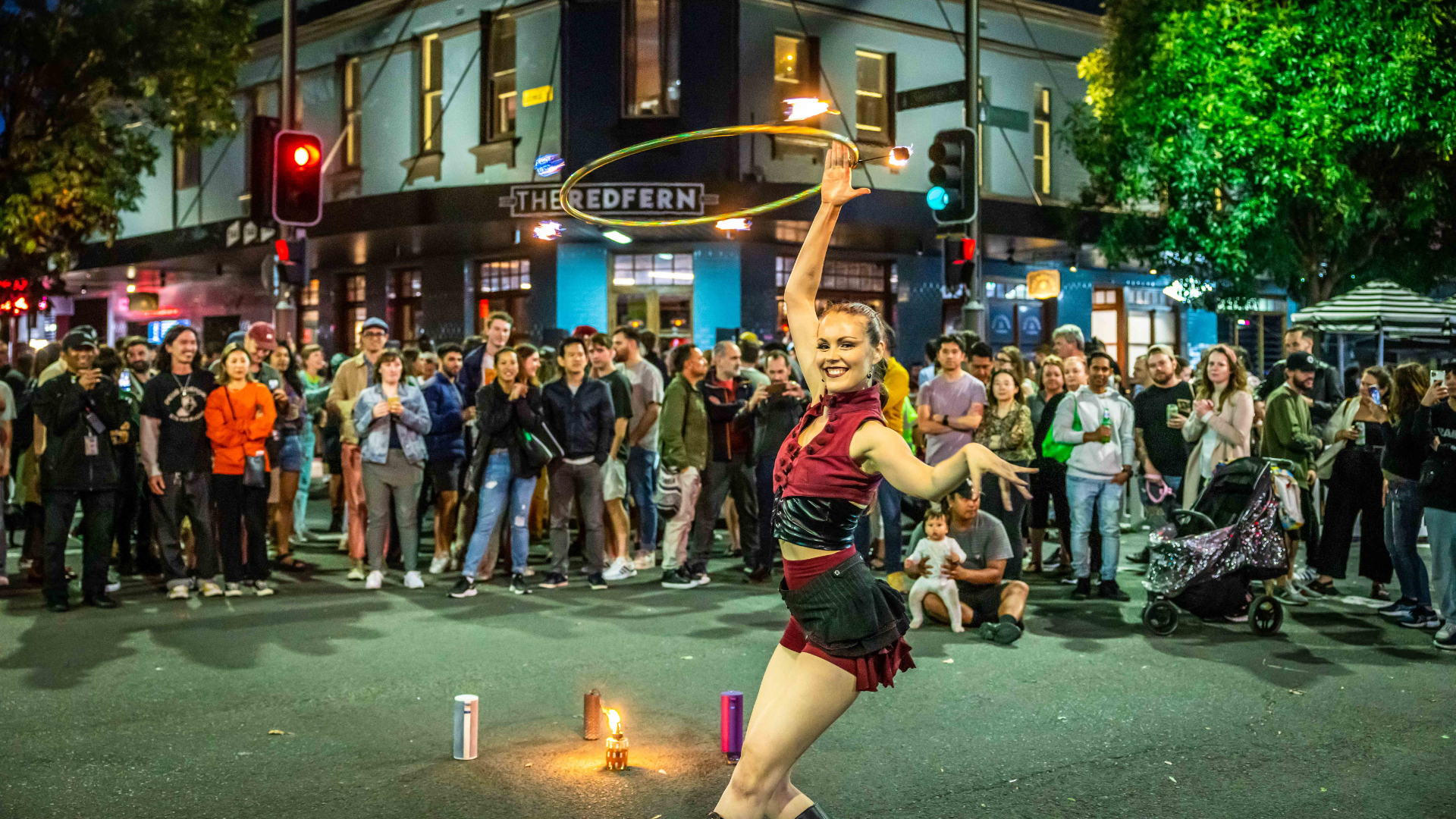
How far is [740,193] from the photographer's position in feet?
60.6

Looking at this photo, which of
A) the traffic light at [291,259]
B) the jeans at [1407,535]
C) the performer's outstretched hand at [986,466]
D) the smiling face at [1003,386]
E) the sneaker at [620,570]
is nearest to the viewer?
the performer's outstretched hand at [986,466]

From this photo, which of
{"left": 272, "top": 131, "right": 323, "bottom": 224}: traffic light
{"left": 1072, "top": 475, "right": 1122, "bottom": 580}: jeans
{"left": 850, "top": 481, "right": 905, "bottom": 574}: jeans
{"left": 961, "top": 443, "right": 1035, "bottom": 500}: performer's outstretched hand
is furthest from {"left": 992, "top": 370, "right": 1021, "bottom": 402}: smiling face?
{"left": 272, "top": 131, "right": 323, "bottom": 224}: traffic light

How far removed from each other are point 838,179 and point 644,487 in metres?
7.51

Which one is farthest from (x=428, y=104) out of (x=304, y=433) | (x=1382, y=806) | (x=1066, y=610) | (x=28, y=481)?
(x=1382, y=806)

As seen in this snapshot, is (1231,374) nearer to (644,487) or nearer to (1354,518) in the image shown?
(1354,518)

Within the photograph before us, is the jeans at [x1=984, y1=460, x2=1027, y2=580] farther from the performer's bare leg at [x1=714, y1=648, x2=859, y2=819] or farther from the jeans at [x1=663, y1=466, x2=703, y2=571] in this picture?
the performer's bare leg at [x1=714, y1=648, x2=859, y2=819]

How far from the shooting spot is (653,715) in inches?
255

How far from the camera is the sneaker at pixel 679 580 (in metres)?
10.7

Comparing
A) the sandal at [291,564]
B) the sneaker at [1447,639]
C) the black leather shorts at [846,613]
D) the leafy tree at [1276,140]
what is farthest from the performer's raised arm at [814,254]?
the leafy tree at [1276,140]

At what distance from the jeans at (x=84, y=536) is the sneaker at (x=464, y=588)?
2.83 m

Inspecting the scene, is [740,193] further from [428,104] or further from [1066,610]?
[1066,610]

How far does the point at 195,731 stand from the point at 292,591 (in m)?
4.30

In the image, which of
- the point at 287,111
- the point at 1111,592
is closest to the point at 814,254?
the point at 1111,592

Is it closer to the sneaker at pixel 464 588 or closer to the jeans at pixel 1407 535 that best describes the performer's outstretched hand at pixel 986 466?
the jeans at pixel 1407 535
